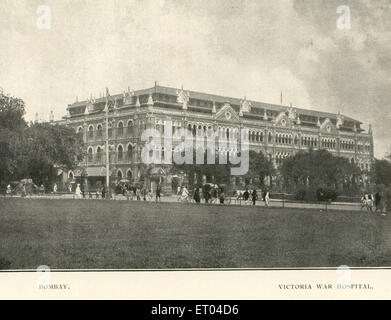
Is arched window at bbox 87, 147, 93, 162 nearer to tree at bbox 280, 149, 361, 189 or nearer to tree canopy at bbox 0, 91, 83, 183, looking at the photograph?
tree canopy at bbox 0, 91, 83, 183

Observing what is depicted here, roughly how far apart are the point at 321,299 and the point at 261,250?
212 centimetres

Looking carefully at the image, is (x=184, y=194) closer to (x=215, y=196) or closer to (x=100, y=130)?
(x=215, y=196)

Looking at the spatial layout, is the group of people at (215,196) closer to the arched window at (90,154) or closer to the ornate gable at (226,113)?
the ornate gable at (226,113)

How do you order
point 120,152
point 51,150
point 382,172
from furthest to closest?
point 120,152, point 51,150, point 382,172

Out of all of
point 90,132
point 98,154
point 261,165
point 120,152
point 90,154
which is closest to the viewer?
point 261,165

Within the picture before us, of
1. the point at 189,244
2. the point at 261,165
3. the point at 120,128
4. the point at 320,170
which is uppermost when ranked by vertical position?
the point at 120,128

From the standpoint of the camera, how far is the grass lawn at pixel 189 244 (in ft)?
32.4

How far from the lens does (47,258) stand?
9945mm

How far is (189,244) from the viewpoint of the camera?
11844 mm

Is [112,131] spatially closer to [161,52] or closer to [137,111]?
[137,111]

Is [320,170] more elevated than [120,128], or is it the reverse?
[120,128]

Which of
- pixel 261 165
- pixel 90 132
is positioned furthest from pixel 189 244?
pixel 90 132

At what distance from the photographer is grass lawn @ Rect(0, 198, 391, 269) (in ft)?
32.4
